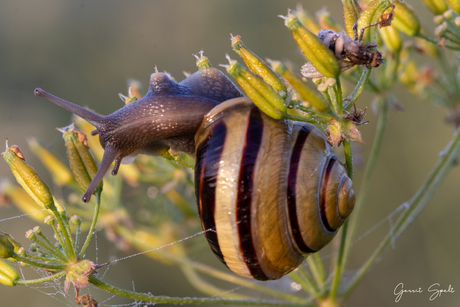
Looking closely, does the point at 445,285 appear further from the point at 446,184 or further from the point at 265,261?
the point at 265,261

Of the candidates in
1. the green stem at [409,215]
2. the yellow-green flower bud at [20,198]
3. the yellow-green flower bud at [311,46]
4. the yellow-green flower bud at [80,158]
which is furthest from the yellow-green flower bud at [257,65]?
the yellow-green flower bud at [20,198]

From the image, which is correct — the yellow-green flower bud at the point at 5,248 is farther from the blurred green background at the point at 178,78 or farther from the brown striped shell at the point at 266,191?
the blurred green background at the point at 178,78

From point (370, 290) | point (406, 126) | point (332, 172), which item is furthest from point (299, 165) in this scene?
point (406, 126)

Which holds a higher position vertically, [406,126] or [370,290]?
[406,126]

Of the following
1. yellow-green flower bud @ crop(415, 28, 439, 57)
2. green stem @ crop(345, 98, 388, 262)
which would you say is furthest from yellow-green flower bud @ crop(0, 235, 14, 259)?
yellow-green flower bud @ crop(415, 28, 439, 57)

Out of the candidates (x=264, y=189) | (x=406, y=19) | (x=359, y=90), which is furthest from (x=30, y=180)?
(x=406, y=19)
